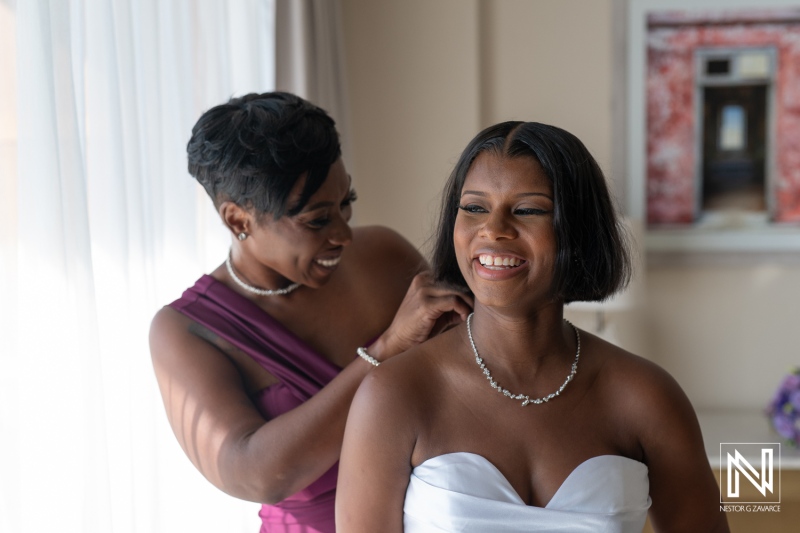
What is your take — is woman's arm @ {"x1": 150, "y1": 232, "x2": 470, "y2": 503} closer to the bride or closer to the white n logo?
the bride

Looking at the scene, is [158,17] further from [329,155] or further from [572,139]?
[572,139]

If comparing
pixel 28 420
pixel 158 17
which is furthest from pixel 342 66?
pixel 28 420

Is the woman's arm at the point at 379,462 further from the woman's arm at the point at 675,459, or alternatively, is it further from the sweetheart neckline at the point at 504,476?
the woman's arm at the point at 675,459

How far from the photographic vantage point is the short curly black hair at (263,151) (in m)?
1.41

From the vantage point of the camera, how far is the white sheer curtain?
129 cm

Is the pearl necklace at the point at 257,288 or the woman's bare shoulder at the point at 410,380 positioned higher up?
the pearl necklace at the point at 257,288

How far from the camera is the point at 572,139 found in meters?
1.17

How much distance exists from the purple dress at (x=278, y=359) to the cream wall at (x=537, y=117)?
1.93 m

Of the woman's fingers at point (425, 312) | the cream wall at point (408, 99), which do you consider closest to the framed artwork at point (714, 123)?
the cream wall at point (408, 99)

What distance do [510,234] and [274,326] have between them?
2.16ft

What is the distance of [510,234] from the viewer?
1.12m
